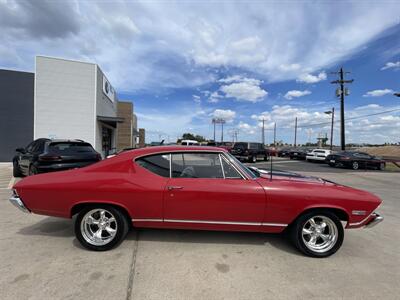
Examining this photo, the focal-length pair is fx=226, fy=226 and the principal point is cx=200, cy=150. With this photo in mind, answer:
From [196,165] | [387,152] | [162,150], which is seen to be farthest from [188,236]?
[387,152]

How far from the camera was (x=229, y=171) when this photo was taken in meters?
3.29

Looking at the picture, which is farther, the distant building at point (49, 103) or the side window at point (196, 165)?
the distant building at point (49, 103)

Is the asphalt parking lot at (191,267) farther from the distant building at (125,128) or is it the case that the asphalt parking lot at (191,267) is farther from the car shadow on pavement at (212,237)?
the distant building at (125,128)

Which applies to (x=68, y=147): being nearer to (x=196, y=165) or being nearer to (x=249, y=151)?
(x=196, y=165)

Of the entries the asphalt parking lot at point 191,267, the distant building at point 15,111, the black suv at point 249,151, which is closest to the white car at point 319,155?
the black suv at point 249,151

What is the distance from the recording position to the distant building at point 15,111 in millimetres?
15484

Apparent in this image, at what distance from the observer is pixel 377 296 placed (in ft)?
7.77

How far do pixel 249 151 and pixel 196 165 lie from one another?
1791 centimetres

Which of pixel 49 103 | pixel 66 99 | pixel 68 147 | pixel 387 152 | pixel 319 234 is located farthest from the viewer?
pixel 387 152

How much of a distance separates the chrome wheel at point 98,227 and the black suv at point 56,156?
4125 mm

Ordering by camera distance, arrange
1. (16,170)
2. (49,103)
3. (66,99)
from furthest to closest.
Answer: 1. (66,99)
2. (49,103)
3. (16,170)

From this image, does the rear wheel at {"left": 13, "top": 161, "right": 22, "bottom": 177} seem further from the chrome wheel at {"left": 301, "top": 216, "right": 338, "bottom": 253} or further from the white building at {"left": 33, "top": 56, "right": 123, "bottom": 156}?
the chrome wheel at {"left": 301, "top": 216, "right": 338, "bottom": 253}

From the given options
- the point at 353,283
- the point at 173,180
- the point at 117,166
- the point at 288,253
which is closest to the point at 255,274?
the point at 288,253

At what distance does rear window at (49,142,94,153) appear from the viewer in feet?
22.1
